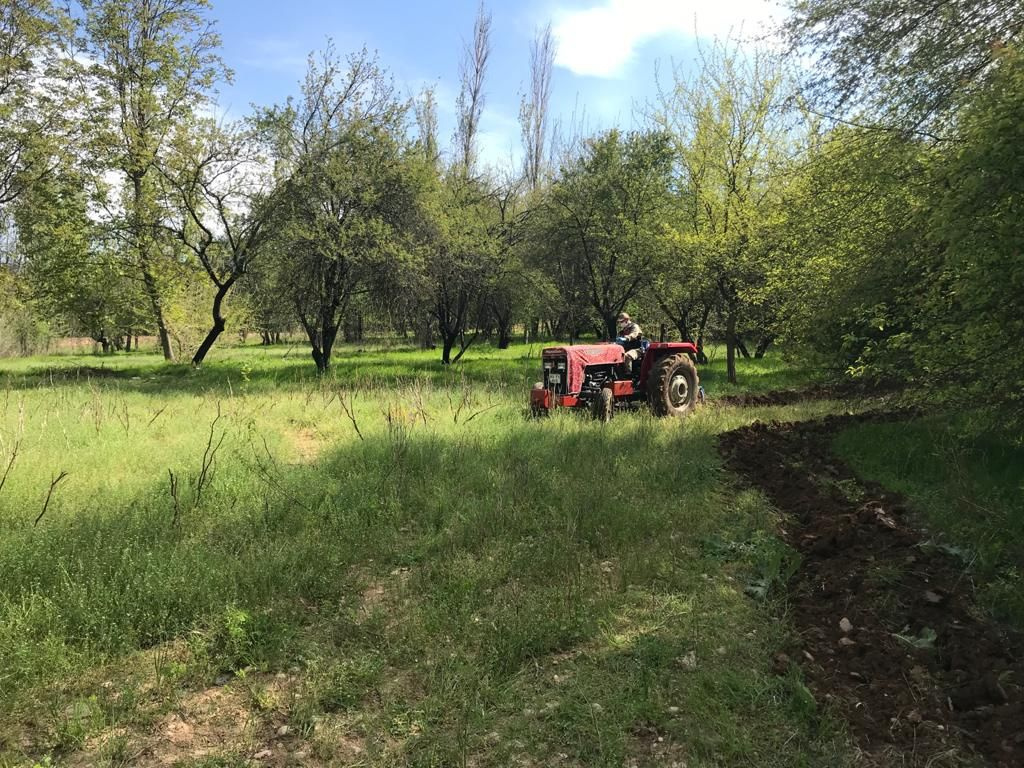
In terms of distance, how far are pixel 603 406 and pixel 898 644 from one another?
5.98m

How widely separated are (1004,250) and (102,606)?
6.35 metres

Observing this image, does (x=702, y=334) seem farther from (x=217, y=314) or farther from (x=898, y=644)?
(x=898, y=644)

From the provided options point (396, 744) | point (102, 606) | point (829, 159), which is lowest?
point (396, 744)

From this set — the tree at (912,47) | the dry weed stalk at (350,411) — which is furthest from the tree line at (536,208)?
the dry weed stalk at (350,411)

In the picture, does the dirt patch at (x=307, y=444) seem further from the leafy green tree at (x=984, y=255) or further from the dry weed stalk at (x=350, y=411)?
the leafy green tree at (x=984, y=255)

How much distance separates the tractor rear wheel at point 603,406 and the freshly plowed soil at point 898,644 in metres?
3.75

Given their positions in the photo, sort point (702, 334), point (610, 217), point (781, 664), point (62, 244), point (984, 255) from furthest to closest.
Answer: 1. point (702, 334)
2. point (610, 217)
3. point (62, 244)
4. point (984, 255)
5. point (781, 664)

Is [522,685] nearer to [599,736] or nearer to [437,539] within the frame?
[599,736]

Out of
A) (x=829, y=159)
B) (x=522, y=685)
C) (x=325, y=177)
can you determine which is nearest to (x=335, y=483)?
(x=522, y=685)

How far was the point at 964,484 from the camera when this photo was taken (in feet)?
17.6

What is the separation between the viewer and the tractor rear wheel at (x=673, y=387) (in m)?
9.78

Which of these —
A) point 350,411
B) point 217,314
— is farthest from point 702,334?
point 217,314

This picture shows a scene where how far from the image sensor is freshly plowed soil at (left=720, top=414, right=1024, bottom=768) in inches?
100

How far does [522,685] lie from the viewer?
3014 mm
